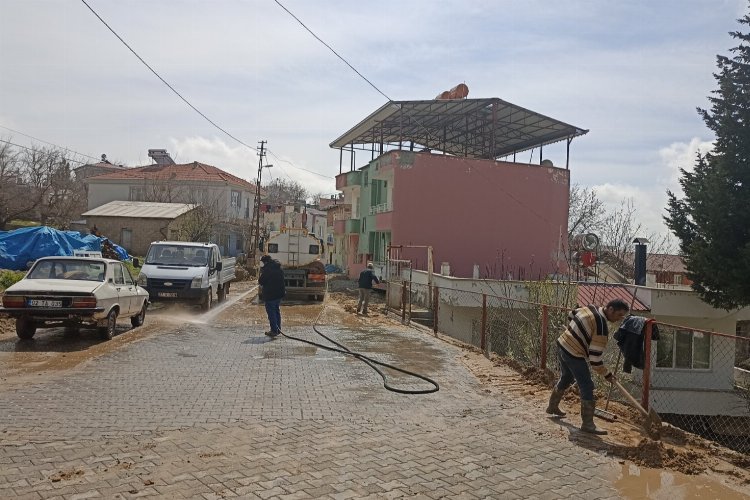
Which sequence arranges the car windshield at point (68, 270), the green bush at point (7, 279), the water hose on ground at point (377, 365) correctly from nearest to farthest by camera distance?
1. the water hose on ground at point (377, 365)
2. the car windshield at point (68, 270)
3. the green bush at point (7, 279)


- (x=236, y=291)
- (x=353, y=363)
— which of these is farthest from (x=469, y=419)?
(x=236, y=291)

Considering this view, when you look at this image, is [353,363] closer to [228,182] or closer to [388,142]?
[388,142]

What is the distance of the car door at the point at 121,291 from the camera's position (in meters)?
12.2

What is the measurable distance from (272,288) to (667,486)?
9189mm

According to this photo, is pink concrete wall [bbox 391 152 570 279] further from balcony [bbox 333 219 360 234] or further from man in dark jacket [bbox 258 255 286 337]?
man in dark jacket [bbox 258 255 286 337]

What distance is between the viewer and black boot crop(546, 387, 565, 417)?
22.8 feet

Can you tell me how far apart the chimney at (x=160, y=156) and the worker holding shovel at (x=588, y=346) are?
6575 cm

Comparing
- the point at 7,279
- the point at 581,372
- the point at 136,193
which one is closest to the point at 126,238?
the point at 136,193

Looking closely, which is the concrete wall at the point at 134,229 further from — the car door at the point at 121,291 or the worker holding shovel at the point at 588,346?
Result: the worker holding shovel at the point at 588,346

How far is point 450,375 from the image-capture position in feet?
30.6

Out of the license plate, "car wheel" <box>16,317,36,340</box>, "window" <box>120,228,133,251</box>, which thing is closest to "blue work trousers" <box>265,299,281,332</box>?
the license plate

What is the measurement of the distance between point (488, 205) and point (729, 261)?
15679 mm

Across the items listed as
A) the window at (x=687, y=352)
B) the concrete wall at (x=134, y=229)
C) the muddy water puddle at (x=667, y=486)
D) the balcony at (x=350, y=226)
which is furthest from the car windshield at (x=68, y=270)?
the concrete wall at (x=134, y=229)

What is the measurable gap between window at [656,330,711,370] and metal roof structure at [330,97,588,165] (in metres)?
14.5
